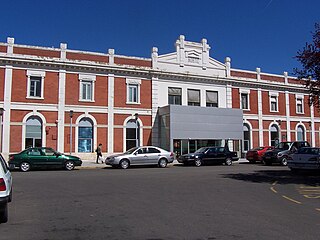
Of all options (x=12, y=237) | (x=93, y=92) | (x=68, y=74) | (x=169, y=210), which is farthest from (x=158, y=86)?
(x=12, y=237)

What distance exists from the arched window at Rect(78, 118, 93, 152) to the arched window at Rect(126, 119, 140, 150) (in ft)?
10.8

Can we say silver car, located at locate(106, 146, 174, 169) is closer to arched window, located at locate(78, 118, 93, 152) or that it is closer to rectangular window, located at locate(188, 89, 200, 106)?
arched window, located at locate(78, 118, 93, 152)

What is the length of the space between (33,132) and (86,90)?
5.53 meters

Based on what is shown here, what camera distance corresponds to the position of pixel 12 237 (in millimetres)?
5812

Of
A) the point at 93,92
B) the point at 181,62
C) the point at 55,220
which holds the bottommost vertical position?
the point at 55,220

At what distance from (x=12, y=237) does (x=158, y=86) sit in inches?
1020

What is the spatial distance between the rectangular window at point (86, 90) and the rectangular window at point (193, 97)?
9.65m

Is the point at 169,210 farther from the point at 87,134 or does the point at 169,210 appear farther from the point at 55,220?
the point at 87,134

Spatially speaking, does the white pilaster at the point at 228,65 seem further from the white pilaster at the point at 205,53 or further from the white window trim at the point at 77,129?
the white window trim at the point at 77,129

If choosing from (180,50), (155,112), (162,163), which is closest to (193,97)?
(155,112)

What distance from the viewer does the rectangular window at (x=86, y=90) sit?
2830 centimetres

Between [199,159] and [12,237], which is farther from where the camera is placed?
[199,159]

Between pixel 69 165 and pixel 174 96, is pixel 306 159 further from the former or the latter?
pixel 174 96

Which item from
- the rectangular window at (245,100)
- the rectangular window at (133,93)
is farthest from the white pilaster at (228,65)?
the rectangular window at (133,93)
